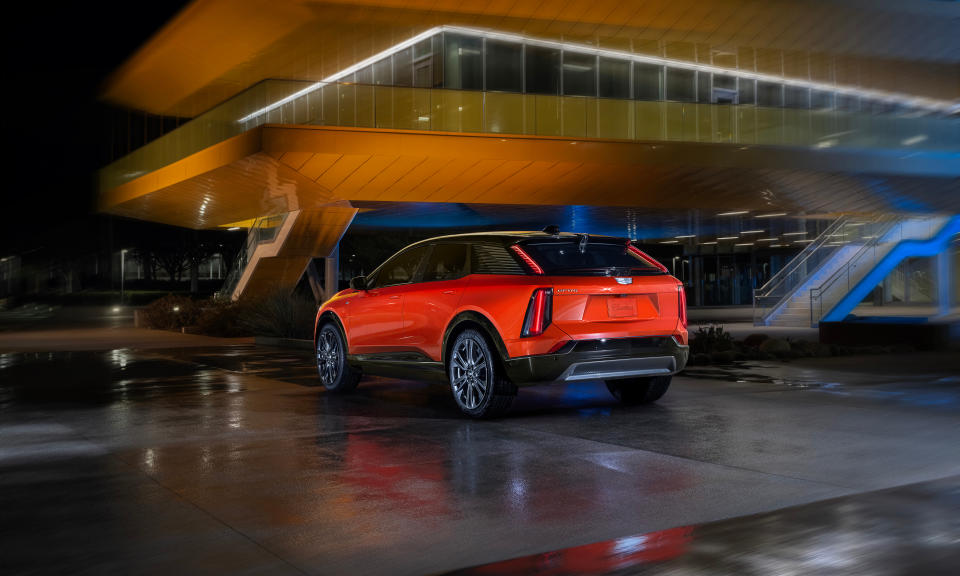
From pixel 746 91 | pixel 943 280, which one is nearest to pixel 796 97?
pixel 746 91

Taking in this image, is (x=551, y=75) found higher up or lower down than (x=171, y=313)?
higher up

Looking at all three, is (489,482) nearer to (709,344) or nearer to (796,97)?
(709,344)

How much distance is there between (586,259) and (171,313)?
24141 millimetres

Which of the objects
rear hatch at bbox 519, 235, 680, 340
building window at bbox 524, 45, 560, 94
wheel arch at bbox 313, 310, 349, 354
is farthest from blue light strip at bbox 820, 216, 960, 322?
rear hatch at bbox 519, 235, 680, 340

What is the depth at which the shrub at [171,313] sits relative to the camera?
3025 centimetres

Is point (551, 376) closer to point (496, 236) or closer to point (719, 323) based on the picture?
point (496, 236)

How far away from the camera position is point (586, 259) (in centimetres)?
980

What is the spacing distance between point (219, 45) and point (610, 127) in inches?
469

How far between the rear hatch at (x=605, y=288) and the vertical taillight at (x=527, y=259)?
5cm

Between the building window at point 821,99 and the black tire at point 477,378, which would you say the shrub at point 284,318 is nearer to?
the black tire at point 477,378

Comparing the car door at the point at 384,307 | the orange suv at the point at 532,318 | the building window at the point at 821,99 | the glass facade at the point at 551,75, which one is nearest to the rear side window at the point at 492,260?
the orange suv at the point at 532,318

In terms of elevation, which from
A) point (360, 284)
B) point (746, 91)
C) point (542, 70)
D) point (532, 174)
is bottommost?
point (360, 284)

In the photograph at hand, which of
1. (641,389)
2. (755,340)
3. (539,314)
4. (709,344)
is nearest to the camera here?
(539,314)

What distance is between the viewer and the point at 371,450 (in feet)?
25.8
